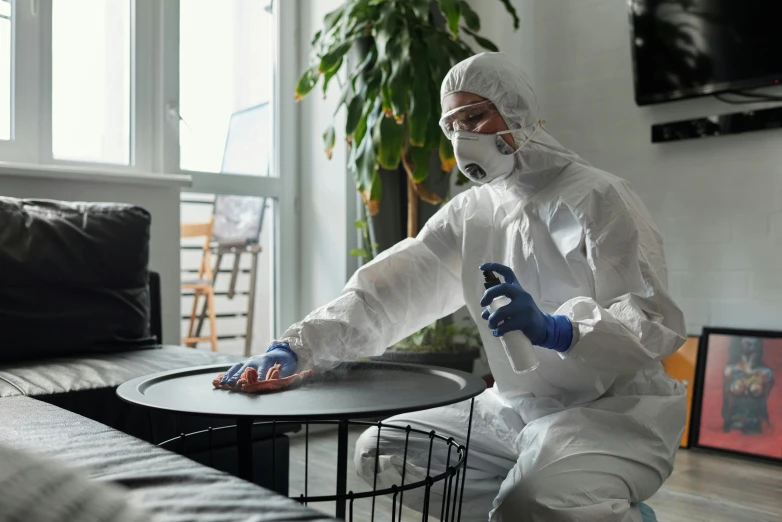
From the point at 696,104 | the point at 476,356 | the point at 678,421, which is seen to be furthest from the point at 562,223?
the point at 696,104

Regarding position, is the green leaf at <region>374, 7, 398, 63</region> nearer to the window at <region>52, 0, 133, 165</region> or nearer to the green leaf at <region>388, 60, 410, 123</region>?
the green leaf at <region>388, 60, 410, 123</region>

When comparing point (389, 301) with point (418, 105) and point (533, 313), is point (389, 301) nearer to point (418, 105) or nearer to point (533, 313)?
point (533, 313)

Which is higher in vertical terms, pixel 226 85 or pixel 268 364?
pixel 226 85

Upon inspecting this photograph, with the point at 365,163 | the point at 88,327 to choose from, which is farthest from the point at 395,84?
the point at 88,327

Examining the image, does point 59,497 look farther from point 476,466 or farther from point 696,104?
point 696,104

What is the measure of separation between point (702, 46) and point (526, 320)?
74.2 inches

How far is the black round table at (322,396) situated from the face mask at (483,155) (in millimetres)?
424

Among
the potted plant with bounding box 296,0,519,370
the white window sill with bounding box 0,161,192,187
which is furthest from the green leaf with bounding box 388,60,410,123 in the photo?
the white window sill with bounding box 0,161,192,187

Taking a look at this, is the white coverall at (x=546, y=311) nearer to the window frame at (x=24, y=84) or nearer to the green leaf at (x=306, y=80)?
the green leaf at (x=306, y=80)

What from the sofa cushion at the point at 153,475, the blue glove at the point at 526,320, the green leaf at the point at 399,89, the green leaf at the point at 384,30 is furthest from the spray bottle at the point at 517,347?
the green leaf at the point at 384,30

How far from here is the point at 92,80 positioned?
259 cm

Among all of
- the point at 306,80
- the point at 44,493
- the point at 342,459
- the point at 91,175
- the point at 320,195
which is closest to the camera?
the point at 44,493

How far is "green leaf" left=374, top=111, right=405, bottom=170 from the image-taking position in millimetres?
2529

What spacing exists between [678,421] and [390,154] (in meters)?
1.46
